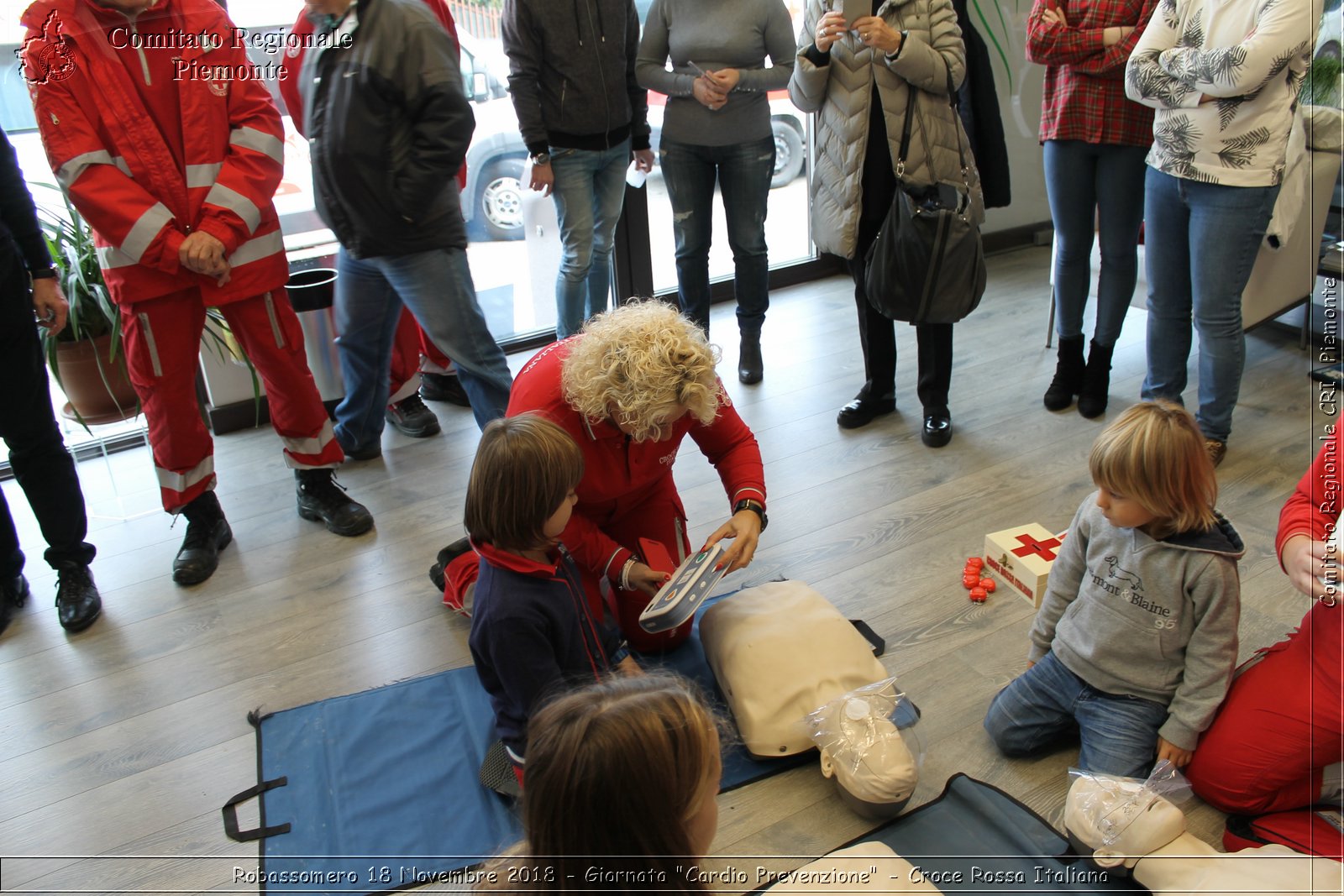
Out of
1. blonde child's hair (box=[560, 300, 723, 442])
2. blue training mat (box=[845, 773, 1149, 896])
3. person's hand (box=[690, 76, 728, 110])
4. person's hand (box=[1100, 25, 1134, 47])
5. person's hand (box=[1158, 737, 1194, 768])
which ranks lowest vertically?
blue training mat (box=[845, 773, 1149, 896])

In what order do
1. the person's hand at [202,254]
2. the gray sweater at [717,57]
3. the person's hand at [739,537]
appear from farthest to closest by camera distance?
1. the gray sweater at [717,57]
2. the person's hand at [202,254]
3. the person's hand at [739,537]

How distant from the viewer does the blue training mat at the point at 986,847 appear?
1.59m

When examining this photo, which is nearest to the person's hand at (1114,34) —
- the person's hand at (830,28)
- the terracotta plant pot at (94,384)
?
the person's hand at (830,28)

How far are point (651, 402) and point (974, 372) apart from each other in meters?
2.08

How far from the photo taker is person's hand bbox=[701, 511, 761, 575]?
6.29ft

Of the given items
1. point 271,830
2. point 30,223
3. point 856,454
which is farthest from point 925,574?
point 30,223

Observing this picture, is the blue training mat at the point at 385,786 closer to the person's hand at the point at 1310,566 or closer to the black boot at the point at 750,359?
the person's hand at the point at 1310,566

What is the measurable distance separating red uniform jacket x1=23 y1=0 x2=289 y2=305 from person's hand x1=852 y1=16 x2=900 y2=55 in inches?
58.4

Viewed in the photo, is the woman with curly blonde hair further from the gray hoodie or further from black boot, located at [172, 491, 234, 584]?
the gray hoodie

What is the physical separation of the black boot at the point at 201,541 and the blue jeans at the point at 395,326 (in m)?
0.53

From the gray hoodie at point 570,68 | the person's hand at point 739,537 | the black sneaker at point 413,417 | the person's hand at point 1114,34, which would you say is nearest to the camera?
the person's hand at point 739,537

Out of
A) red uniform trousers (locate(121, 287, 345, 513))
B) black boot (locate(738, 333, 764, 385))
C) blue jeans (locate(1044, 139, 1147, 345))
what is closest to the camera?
red uniform trousers (locate(121, 287, 345, 513))

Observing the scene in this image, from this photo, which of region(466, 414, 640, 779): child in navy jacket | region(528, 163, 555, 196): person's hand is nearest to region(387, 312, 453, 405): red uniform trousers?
region(528, 163, 555, 196): person's hand

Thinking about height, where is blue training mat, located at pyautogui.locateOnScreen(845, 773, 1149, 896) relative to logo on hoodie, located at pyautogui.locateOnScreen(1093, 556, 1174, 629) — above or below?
below
